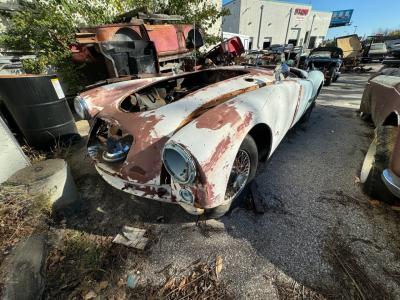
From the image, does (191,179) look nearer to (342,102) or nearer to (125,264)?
(125,264)

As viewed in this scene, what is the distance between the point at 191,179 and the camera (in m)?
1.34

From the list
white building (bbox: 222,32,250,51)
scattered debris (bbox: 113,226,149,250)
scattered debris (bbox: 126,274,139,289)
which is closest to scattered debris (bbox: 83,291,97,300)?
scattered debris (bbox: 126,274,139,289)

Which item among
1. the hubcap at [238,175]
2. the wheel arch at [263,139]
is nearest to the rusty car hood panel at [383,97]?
the wheel arch at [263,139]

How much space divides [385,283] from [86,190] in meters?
2.76

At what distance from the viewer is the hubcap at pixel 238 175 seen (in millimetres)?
1715

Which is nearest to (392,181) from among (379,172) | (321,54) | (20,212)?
(379,172)

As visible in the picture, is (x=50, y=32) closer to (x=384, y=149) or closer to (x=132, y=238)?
(x=132, y=238)

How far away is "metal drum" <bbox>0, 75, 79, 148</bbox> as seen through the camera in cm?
274

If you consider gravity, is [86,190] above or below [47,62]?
below

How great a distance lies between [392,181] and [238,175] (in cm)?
109

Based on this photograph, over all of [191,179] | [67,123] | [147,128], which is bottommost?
[67,123]

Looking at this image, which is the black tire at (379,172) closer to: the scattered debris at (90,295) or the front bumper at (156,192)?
the front bumper at (156,192)

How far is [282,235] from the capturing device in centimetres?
176

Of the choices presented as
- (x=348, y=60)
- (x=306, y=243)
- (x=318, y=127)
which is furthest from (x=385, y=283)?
(x=348, y=60)
